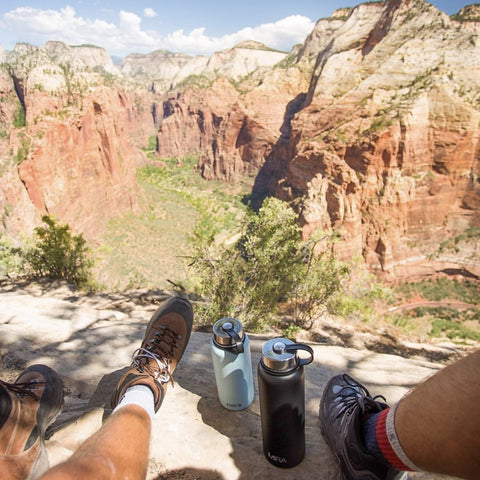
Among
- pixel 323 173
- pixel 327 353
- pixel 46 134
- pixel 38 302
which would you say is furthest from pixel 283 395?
pixel 46 134

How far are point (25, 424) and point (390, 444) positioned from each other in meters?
1.99

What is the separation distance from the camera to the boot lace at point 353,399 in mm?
1785

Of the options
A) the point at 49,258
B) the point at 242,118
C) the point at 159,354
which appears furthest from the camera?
the point at 242,118

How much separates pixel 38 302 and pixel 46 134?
21611 mm

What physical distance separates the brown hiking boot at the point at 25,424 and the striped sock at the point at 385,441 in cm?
178

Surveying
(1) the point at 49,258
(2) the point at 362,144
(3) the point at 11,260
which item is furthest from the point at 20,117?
(2) the point at 362,144

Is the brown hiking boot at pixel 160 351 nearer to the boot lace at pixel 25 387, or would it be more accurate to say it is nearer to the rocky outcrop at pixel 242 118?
the boot lace at pixel 25 387

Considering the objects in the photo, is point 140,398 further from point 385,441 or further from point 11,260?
point 11,260

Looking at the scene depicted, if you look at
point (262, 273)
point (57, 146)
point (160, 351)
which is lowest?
point (262, 273)

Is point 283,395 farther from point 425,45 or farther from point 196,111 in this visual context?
point 196,111

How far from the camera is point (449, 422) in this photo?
112cm

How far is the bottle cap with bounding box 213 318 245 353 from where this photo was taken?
210cm

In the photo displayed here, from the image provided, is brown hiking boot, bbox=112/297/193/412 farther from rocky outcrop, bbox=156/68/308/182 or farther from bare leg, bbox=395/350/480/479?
rocky outcrop, bbox=156/68/308/182

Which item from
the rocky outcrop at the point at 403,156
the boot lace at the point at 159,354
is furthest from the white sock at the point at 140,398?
the rocky outcrop at the point at 403,156
